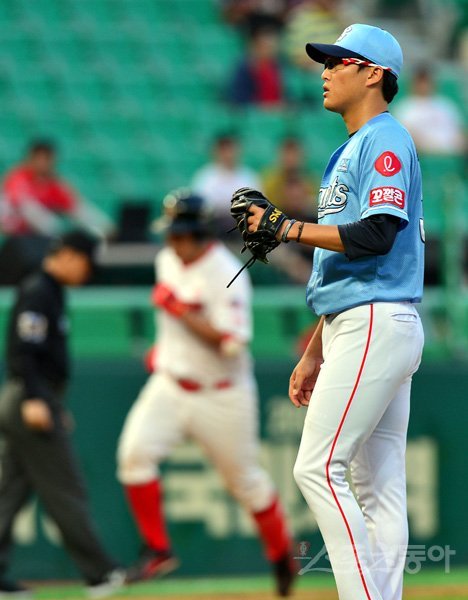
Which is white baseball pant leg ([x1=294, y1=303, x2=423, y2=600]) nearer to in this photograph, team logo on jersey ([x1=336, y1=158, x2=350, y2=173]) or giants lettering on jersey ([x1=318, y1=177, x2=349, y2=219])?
giants lettering on jersey ([x1=318, y1=177, x2=349, y2=219])

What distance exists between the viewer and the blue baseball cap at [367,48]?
14.7ft

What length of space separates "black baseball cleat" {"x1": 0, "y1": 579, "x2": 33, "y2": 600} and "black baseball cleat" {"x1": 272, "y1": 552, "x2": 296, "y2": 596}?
1.41 m

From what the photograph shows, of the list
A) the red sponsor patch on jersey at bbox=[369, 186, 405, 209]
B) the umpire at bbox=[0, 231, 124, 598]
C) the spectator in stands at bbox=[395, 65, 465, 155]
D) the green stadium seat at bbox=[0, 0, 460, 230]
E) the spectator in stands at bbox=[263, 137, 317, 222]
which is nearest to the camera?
the red sponsor patch on jersey at bbox=[369, 186, 405, 209]

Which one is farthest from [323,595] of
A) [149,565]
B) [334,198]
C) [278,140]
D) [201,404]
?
[278,140]

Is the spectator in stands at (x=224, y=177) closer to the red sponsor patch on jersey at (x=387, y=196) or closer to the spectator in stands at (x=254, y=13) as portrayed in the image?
the spectator in stands at (x=254, y=13)

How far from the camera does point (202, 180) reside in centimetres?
1048

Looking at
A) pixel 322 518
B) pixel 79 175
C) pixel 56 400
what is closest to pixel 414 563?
pixel 322 518

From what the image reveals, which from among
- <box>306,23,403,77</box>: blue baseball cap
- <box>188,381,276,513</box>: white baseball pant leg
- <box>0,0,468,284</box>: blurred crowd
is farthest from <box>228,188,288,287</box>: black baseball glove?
<box>0,0,468,284</box>: blurred crowd

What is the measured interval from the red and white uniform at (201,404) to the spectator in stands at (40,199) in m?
2.00

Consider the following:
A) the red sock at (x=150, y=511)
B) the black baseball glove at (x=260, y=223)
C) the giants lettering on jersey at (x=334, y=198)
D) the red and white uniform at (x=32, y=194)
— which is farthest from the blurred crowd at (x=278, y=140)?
the black baseball glove at (x=260, y=223)

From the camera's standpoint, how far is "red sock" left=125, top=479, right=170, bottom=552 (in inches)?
304

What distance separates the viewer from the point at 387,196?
14.0 ft

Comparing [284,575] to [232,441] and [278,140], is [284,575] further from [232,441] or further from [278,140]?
[278,140]

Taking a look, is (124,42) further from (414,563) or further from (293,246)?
(414,563)
